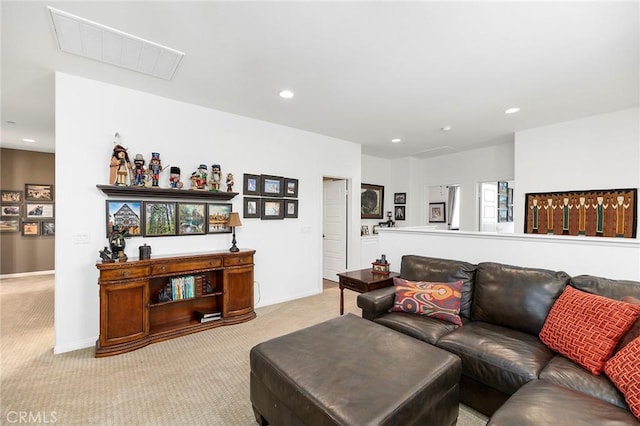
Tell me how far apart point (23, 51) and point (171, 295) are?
8.33 ft

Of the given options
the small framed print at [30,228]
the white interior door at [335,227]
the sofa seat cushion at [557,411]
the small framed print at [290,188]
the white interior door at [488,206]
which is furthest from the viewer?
the white interior door at [488,206]

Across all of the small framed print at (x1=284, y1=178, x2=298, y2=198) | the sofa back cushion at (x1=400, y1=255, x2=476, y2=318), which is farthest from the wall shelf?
the sofa back cushion at (x1=400, y1=255, x2=476, y2=318)

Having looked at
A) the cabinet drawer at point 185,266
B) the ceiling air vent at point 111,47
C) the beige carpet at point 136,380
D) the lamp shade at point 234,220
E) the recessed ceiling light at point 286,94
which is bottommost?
the beige carpet at point 136,380

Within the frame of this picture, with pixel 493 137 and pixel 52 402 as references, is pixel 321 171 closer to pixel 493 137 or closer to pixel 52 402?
pixel 493 137

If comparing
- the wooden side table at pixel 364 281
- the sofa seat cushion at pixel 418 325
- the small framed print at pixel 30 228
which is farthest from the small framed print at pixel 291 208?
the small framed print at pixel 30 228

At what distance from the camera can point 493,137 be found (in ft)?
16.0

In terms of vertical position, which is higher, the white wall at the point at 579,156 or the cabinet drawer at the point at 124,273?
the white wall at the point at 579,156

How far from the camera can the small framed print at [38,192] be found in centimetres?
580

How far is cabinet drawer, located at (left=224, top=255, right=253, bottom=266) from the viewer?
3.42 meters

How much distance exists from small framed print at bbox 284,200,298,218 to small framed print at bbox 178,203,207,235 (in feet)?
4.02

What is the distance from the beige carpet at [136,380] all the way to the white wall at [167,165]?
434 mm

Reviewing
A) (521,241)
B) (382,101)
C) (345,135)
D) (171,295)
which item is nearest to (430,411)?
(521,241)

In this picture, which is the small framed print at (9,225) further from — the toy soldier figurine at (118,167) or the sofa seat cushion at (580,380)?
the sofa seat cushion at (580,380)

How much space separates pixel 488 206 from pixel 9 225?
9985mm
